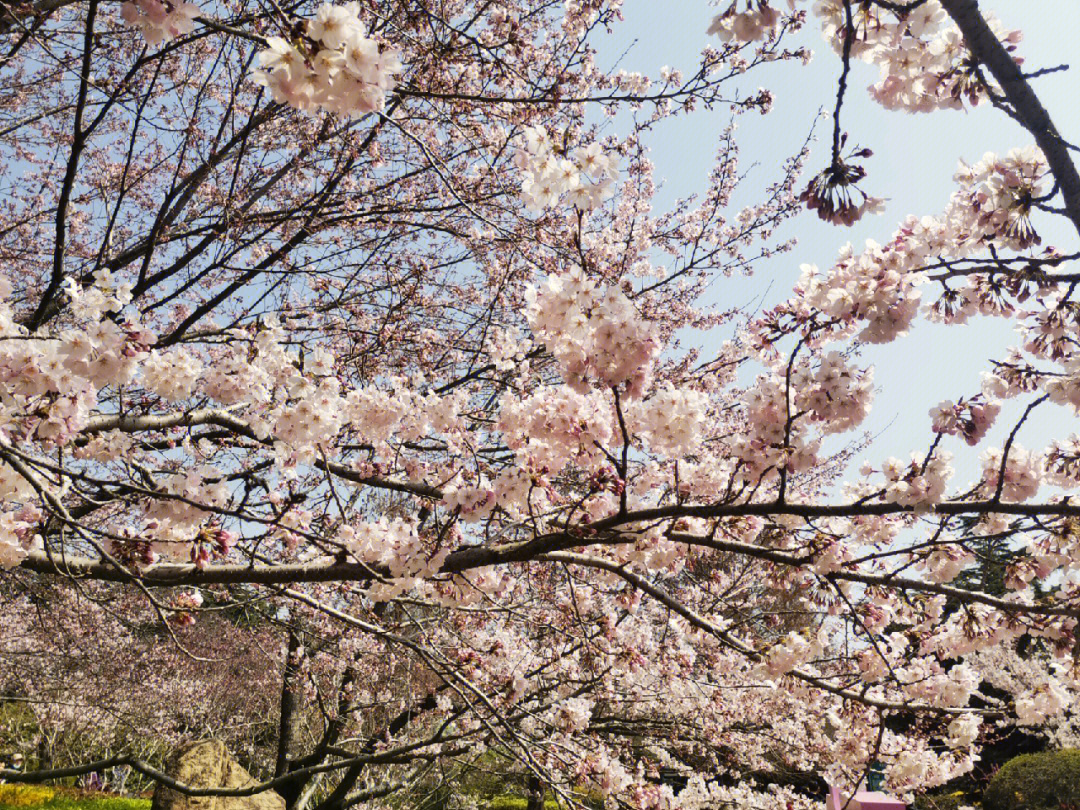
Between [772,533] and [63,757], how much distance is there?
1613 cm

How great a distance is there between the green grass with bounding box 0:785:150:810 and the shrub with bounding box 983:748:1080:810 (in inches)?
548

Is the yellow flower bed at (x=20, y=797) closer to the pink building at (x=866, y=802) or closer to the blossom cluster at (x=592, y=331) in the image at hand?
the pink building at (x=866, y=802)

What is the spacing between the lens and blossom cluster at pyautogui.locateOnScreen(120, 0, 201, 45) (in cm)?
186

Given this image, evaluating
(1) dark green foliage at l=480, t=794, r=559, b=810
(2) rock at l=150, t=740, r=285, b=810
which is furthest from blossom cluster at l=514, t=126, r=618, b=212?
(1) dark green foliage at l=480, t=794, r=559, b=810

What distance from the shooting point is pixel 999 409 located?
8.18 feet

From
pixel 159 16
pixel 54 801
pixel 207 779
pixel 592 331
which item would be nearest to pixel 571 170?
pixel 592 331

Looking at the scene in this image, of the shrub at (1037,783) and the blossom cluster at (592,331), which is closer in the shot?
the blossom cluster at (592,331)

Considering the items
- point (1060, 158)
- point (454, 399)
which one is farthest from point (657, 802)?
point (1060, 158)


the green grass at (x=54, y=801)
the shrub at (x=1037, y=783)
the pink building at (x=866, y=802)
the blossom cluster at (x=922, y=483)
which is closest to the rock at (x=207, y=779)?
the green grass at (x=54, y=801)

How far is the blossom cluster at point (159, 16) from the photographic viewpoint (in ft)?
6.11

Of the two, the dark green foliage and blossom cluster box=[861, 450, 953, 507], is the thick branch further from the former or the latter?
the dark green foliage

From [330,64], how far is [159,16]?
2.77 feet

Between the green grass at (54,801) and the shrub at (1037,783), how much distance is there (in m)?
13.9

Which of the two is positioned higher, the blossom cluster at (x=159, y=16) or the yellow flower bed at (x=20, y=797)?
the blossom cluster at (x=159, y=16)
